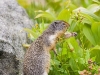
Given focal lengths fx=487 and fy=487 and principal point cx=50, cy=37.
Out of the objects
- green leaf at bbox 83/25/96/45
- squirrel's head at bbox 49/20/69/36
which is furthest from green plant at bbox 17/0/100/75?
squirrel's head at bbox 49/20/69/36

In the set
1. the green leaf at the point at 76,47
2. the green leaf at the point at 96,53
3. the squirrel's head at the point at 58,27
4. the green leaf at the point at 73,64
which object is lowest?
the green leaf at the point at 73,64

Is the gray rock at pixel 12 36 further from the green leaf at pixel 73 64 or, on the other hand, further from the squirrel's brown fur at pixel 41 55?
the green leaf at pixel 73 64

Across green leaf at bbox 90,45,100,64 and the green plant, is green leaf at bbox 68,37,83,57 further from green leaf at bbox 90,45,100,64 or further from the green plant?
green leaf at bbox 90,45,100,64

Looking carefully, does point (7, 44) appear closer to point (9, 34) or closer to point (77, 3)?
point (9, 34)

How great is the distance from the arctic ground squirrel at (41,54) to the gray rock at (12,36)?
31cm

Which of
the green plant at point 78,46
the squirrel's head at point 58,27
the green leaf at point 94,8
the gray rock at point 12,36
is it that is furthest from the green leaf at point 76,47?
the green leaf at point 94,8

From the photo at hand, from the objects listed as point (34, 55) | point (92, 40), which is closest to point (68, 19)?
point (92, 40)

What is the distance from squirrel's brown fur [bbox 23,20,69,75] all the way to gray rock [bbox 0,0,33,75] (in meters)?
0.31

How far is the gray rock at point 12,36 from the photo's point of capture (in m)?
6.28

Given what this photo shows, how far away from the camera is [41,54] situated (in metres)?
6.07

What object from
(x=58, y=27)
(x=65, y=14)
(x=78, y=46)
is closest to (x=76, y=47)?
(x=78, y=46)

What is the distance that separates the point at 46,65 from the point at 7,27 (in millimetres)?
1268

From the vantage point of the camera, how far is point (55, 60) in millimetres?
6473

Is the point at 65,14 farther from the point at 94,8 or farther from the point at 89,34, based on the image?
the point at 89,34
